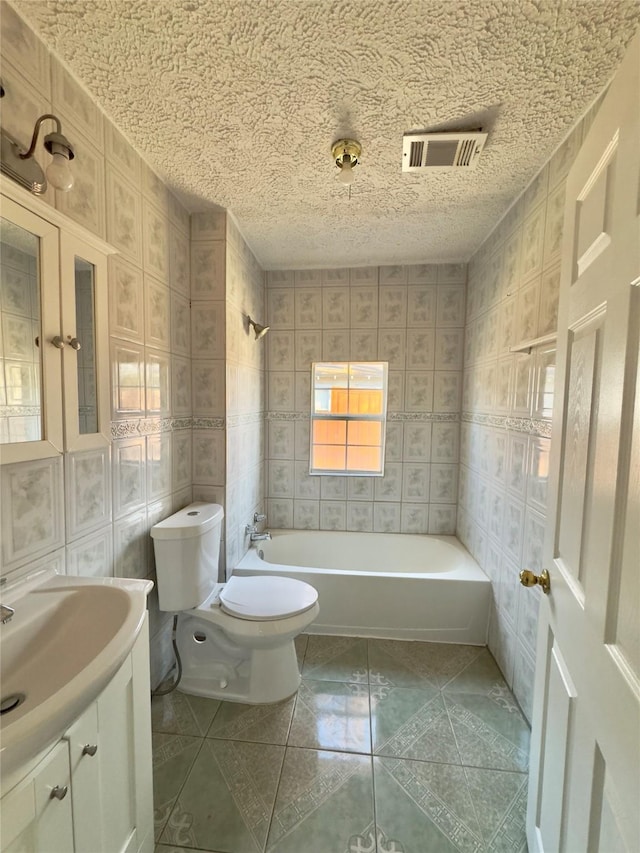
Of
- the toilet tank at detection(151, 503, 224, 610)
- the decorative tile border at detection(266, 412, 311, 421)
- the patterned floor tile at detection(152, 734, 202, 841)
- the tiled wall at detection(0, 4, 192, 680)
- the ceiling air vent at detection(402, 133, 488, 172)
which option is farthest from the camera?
the decorative tile border at detection(266, 412, 311, 421)

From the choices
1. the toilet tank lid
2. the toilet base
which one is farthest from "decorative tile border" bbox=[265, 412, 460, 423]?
the toilet base

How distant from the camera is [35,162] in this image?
91 cm

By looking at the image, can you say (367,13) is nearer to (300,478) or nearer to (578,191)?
(578,191)

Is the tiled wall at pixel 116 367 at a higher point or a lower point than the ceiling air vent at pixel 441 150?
lower

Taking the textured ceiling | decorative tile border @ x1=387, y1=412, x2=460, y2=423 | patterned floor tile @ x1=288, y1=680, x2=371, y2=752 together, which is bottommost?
patterned floor tile @ x1=288, y1=680, x2=371, y2=752

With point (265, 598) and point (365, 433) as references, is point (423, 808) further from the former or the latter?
point (365, 433)

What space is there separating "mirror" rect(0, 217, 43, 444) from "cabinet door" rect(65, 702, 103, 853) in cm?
68

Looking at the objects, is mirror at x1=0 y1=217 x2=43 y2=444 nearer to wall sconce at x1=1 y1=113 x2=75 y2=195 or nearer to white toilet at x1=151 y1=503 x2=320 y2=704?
wall sconce at x1=1 y1=113 x2=75 y2=195

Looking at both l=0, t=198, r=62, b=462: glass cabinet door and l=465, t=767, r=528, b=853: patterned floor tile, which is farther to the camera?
l=465, t=767, r=528, b=853: patterned floor tile

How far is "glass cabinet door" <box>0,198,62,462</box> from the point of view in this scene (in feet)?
2.86

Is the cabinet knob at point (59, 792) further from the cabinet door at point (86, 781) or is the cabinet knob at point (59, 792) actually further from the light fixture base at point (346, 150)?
the light fixture base at point (346, 150)

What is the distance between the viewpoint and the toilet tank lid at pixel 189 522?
58.3 inches

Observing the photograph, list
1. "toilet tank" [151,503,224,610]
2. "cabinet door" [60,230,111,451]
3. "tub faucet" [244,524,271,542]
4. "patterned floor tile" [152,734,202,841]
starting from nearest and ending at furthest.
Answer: "cabinet door" [60,230,111,451]
"patterned floor tile" [152,734,202,841]
"toilet tank" [151,503,224,610]
"tub faucet" [244,524,271,542]

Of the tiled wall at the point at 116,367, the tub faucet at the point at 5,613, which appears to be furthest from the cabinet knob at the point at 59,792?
the tiled wall at the point at 116,367
